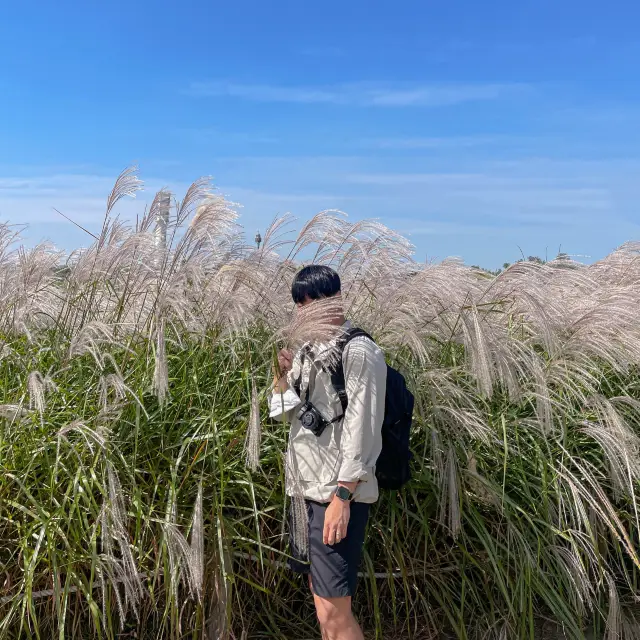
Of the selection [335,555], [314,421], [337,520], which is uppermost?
[314,421]

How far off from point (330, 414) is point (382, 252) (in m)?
1.73

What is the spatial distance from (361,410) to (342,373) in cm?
20

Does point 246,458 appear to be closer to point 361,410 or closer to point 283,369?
point 283,369

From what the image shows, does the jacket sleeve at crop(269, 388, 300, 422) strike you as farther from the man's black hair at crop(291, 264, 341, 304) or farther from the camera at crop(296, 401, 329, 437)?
the man's black hair at crop(291, 264, 341, 304)

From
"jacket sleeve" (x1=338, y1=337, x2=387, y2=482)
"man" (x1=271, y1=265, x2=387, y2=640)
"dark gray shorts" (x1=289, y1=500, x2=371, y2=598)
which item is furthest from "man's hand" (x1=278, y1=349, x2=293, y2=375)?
"dark gray shorts" (x1=289, y1=500, x2=371, y2=598)

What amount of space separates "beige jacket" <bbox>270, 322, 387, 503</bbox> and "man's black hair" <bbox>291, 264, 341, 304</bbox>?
0.15 meters

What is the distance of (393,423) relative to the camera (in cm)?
273

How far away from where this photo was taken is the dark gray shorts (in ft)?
8.62

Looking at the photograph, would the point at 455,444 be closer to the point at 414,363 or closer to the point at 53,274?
the point at 414,363

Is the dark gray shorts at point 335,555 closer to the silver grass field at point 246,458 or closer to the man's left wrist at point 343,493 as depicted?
the man's left wrist at point 343,493

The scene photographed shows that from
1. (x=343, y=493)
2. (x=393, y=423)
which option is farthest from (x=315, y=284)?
(x=343, y=493)

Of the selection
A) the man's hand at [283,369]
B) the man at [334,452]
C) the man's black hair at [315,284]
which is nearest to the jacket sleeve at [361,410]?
the man at [334,452]

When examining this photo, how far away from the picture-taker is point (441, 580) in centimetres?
318

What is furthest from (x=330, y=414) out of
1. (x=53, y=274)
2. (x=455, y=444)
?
(x=53, y=274)
